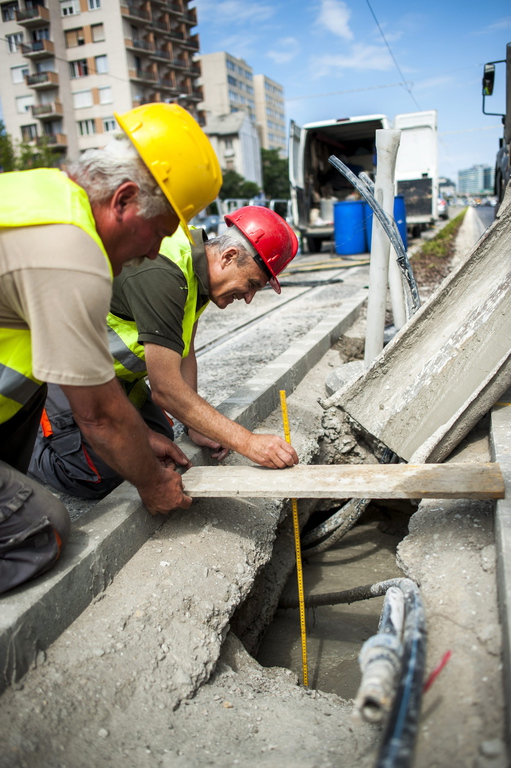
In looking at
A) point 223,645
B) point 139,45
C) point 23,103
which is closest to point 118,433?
point 223,645

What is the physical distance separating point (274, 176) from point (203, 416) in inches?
3332

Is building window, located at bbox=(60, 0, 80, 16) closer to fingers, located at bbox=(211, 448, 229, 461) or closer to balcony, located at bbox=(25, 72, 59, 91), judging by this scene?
balcony, located at bbox=(25, 72, 59, 91)

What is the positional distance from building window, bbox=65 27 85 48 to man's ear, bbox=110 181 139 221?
4211 cm

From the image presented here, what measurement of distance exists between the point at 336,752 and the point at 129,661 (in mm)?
788

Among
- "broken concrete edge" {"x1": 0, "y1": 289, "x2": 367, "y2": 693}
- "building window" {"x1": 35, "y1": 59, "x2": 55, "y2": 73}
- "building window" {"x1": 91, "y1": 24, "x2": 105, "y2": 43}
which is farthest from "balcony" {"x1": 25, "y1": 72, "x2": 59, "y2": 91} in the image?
"broken concrete edge" {"x1": 0, "y1": 289, "x2": 367, "y2": 693}

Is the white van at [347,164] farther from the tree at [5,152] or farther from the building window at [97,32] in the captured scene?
the building window at [97,32]

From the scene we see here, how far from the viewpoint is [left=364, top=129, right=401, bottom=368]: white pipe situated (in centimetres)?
405

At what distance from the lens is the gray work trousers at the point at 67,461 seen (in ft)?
9.96

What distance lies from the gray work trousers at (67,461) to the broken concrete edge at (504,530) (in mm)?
1865

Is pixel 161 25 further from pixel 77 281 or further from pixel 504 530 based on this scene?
pixel 504 530

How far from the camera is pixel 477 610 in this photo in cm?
204

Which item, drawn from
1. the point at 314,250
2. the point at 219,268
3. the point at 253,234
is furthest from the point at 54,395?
the point at 314,250

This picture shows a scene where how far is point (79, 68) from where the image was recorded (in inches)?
1654

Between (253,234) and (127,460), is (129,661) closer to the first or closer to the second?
(127,460)
